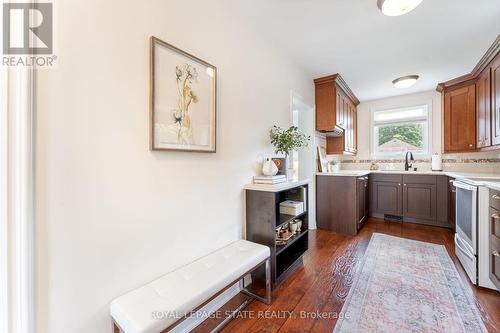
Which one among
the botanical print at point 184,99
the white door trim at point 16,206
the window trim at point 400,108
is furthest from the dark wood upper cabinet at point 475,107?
the white door trim at point 16,206

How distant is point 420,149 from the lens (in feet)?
14.0

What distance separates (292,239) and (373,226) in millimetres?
2296

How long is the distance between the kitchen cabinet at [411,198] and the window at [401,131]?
0.78m

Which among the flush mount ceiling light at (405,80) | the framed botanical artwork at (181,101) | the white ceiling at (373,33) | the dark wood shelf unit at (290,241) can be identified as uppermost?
the white ceiling at (373,33)

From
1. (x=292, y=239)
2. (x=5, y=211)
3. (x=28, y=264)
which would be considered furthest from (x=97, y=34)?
(x=292, y=239)

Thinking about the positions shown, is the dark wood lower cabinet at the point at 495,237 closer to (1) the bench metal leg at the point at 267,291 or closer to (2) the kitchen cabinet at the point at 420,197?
(1) the bench metal leg at the point at 267,291

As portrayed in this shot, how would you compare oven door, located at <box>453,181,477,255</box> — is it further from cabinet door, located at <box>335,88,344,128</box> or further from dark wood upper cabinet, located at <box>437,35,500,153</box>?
cabinet door, located at <box>335,88,344,128</box>

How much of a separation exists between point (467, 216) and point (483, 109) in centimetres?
186

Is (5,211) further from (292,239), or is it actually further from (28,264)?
(292,239)

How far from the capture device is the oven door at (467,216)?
6.59 feet

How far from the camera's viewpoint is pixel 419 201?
12.6 feet

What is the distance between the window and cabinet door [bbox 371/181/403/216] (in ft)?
2.72

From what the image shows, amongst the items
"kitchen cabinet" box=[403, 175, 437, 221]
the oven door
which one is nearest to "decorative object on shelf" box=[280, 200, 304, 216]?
the oven door

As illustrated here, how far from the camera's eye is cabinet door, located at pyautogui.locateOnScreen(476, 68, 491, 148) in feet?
9.23
